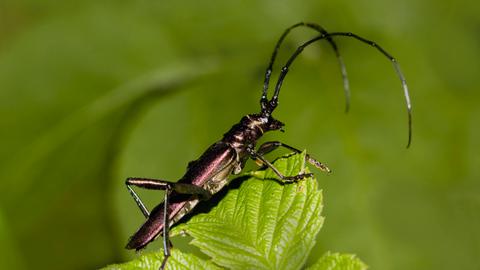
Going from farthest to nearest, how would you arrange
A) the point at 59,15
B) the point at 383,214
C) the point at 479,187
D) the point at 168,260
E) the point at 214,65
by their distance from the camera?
the point at 59,15 → the point at 214,65 → the point at 479,187 → the point at 383,214 → the point at 168,260

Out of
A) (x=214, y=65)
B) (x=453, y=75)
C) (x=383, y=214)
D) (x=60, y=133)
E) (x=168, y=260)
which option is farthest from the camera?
(x=60, y=133)

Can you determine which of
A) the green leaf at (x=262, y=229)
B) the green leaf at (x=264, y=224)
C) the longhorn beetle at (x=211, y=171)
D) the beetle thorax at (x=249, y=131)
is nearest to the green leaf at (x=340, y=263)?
the green leaf at (x=262, y=229)

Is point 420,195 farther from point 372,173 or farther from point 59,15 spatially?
point 59,15

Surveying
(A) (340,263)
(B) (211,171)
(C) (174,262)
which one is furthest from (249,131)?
(A) (340,263)

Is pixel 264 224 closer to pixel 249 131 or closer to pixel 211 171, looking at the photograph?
pixel 211 171

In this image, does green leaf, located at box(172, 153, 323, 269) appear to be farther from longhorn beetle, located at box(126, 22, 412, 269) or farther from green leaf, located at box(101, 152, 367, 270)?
longhorn beetle, located at box(126, 22, 412, 269)

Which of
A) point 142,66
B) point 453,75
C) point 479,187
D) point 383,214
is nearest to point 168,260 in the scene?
point 383,214

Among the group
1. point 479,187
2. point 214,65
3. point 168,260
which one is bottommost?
point 168,260
